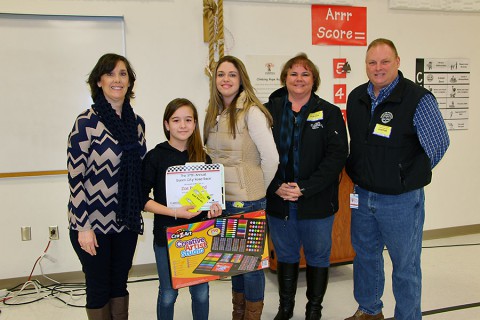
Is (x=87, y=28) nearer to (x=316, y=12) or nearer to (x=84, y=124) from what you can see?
(x=84, y=124)

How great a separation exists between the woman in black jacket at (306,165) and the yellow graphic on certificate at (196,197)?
1.79ft

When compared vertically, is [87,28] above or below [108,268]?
above

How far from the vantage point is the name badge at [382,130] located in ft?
6.71

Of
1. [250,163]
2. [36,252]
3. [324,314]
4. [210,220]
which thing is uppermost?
[250,163]

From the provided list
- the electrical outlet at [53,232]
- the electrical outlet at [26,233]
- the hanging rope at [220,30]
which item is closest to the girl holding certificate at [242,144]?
the hanging rope at [220,30]

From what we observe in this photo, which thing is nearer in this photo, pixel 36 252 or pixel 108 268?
pixel 108 268

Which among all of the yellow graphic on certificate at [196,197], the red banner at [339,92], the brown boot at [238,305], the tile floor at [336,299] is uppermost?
the red banner at [339,92]

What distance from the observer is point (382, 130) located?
81.4 inches

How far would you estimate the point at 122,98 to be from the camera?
1.89 metres

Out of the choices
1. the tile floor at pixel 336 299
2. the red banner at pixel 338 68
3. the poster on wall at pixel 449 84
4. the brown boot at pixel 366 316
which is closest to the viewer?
the brown boot at pixel 366 316

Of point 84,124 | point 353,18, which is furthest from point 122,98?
point 353,18

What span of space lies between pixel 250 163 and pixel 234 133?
188 millimetres

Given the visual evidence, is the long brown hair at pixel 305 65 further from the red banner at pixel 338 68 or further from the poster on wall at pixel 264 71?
the red banner at pixel 338 68

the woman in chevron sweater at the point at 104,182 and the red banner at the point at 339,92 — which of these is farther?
the red banner at the point at 339,92
